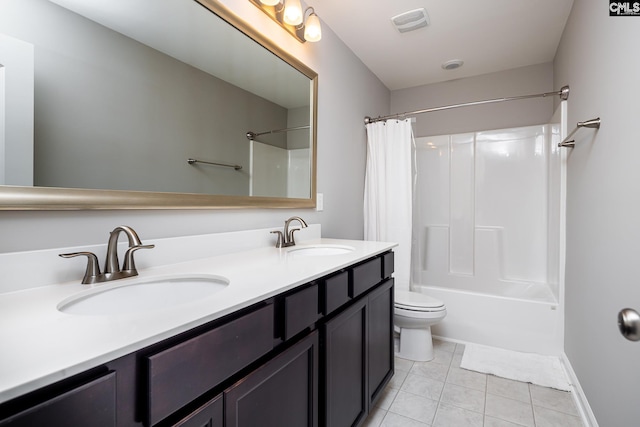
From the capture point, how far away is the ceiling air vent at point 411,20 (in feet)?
6.31

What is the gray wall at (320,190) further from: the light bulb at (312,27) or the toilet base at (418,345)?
the toilet base at (418,345)

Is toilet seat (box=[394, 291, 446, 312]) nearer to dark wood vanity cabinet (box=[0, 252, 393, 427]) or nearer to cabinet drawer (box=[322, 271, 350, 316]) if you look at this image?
dark wood vanity cabinet (box=[0, 252, 393, 427])

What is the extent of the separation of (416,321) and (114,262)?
1797mm

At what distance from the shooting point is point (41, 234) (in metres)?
0.82

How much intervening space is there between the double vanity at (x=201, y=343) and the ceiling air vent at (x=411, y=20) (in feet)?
5.06

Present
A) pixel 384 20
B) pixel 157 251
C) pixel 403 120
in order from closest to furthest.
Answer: pixel 157 251 < pixel 384 20 < pixel 403 120

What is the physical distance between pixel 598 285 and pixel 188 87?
198cm

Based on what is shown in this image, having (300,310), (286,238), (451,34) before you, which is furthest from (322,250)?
(451,34)

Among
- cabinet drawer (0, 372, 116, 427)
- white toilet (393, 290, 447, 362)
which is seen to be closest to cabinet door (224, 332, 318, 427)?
cabinet drawer (0, 372, 116, 427)

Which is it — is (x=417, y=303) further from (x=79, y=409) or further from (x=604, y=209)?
(x=79, y=409)

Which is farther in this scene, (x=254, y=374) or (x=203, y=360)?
(x=254, y=374)

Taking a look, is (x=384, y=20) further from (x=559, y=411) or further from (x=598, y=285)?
(x=559, y=411)

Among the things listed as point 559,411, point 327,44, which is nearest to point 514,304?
point 559,411

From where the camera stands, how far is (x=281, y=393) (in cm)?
85
